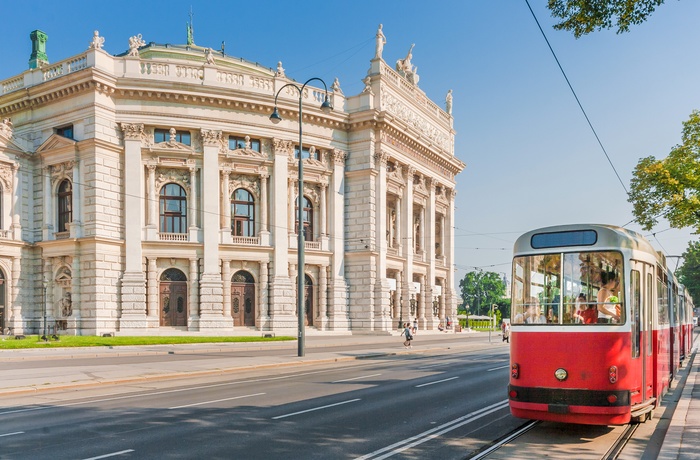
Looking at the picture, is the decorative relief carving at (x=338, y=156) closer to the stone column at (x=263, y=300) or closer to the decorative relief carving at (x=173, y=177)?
the stone column at (x=263, y=300)

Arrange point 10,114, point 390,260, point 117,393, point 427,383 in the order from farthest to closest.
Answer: point 390,260, point 10,114, point 427,383, point 117,393

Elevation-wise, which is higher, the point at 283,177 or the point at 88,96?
the point at 88,96

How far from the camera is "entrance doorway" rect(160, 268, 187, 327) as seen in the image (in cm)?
4331

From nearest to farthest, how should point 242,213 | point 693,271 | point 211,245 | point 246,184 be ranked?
point 211,245 < point 246,184 < point 242,213 < point 693,271

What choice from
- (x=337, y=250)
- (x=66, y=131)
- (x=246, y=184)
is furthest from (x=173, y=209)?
(x=337, y=250)

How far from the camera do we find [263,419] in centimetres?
1174

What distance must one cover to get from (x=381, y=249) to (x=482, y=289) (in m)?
114

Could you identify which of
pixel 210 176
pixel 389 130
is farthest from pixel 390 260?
pixel 210 176

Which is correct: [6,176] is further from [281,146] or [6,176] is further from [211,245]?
[281,146]

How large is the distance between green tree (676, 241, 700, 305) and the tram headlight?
4278 inches

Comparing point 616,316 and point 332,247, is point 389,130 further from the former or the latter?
point 616,316

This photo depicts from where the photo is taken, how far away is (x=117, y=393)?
51.8ft

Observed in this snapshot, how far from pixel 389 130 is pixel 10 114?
28.0 m

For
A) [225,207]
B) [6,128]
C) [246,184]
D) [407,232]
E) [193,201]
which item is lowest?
[407,232]
